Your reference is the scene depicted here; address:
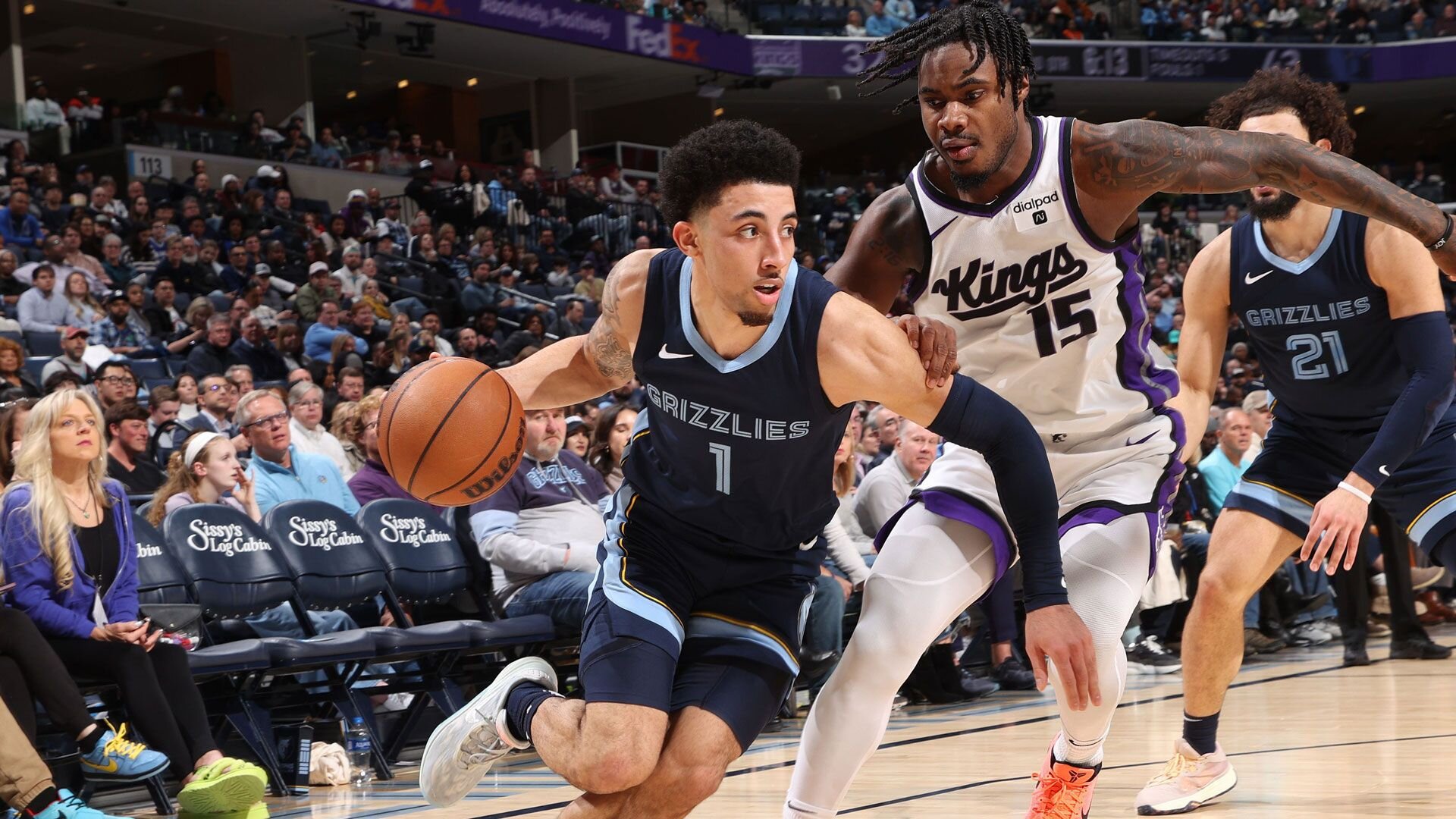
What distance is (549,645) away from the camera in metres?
6.10

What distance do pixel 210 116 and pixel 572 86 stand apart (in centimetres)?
704

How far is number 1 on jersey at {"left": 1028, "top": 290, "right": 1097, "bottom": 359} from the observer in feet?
11.1

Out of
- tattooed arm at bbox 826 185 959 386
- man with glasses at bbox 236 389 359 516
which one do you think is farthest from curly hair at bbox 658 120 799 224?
man with glasses at bbox 236 389 359 516

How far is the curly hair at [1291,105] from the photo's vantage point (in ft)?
14.9

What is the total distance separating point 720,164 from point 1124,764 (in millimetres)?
3204

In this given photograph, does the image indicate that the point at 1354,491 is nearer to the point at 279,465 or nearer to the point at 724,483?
the point at 724,483

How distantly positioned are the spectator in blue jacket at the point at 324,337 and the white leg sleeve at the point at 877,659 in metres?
9.43

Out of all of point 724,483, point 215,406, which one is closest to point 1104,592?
point 724,483

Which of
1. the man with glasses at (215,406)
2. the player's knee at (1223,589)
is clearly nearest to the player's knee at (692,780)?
the player's knee at (1223,589)

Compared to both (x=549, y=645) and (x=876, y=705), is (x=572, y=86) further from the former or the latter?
(x=876, y=705)

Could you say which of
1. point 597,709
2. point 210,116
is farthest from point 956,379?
point 210,116

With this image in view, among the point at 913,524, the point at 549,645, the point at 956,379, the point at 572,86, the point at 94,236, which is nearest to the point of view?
the point at 956,379

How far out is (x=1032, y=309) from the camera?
3371 millimetres

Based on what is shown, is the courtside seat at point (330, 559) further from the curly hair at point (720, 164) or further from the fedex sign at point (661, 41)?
the fedex sign at point (661, 41)
